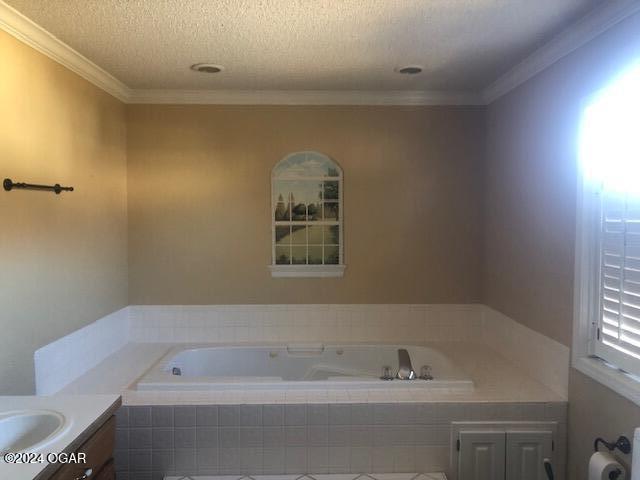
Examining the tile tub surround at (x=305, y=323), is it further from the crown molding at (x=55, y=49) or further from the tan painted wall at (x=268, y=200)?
the crown molding at (x=55, y=49)

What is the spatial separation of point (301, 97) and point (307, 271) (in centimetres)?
129

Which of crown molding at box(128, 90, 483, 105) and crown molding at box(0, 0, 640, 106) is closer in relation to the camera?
crown molding at box(0, 0, 640, 106)

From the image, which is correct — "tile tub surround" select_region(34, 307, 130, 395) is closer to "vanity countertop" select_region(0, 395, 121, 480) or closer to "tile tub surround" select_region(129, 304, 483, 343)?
"tile tub surround" select_region(129, 304, 483, 343)

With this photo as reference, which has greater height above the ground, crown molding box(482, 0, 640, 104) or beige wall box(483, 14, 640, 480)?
crown molding box(482, 0, 640, 104)

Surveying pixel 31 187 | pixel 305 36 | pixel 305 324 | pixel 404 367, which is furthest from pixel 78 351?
pixel 305 36

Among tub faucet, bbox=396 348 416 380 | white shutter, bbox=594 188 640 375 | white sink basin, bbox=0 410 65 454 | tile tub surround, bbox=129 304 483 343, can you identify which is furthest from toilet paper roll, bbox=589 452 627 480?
white sink basin, bbox=0 410 65 454

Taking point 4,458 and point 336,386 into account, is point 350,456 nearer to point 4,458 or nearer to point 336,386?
point 336,386

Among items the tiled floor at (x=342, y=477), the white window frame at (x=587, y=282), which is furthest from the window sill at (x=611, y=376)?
the tiled floor at (x=342, y=477)

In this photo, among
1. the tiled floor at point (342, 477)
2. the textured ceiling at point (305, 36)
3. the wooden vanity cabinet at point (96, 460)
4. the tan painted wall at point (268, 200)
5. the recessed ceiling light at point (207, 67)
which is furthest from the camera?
the tan painted wall at point (268, 200)

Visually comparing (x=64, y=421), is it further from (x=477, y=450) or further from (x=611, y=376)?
(x=611, y=376)

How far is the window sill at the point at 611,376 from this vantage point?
186 centimetres

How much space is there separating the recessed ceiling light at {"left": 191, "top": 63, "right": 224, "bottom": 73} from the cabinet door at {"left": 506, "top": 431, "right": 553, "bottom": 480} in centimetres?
260

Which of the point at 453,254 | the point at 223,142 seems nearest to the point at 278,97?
the point at 223,142

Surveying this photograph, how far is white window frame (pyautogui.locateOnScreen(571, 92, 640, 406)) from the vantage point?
2.14m
